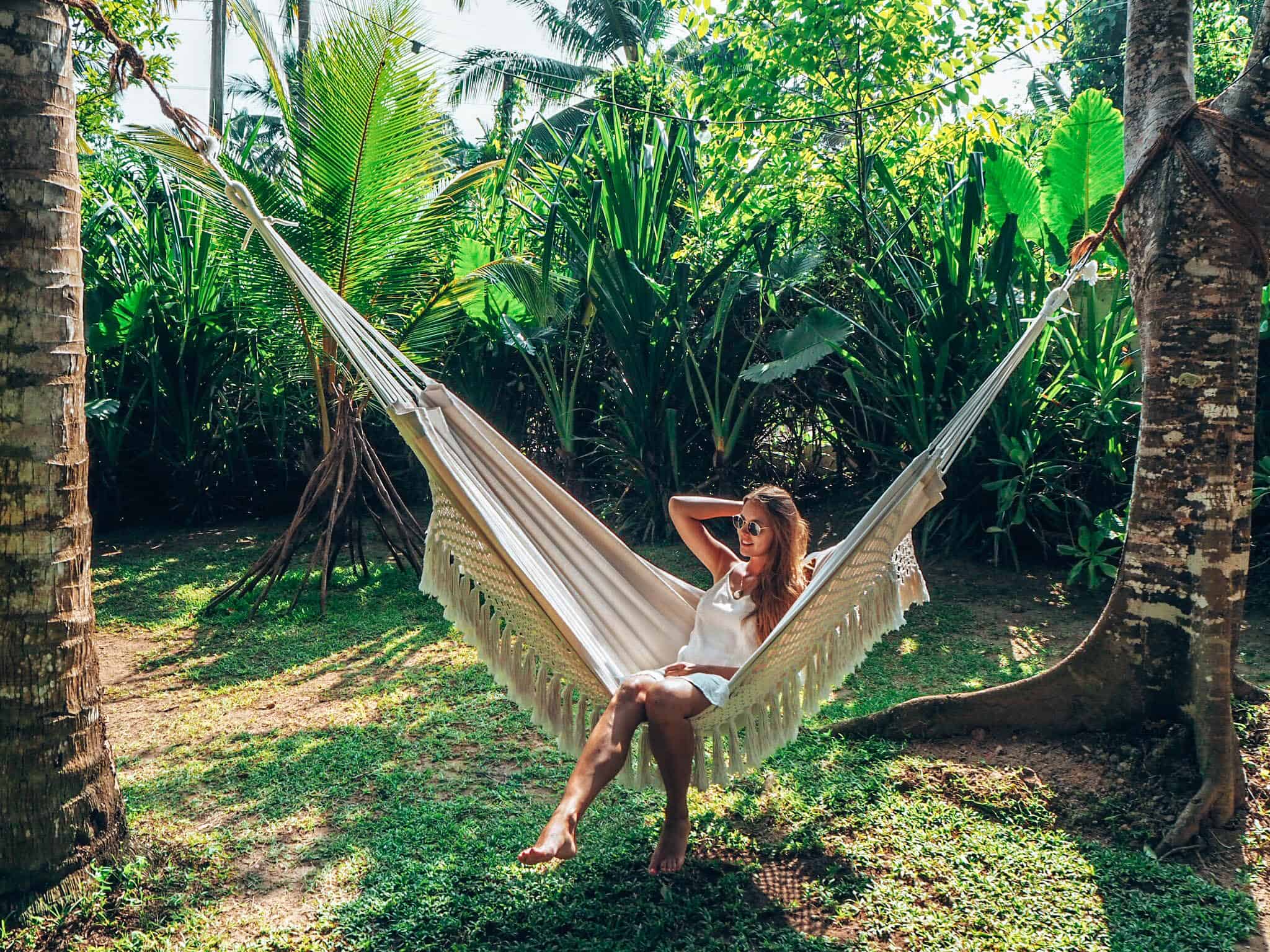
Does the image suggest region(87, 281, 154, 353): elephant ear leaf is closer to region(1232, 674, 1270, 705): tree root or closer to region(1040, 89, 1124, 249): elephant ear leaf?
region(1040, 89, 1124, 249): elephant ear leaf

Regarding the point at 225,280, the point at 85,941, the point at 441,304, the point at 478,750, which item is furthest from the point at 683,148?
the point at 85,941

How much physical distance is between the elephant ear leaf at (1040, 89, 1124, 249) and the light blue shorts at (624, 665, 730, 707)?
288 cm

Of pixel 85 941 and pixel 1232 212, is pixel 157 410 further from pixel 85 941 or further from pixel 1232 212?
pixel 1232 212

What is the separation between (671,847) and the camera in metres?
1.84

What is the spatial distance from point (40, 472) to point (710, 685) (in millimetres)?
1288

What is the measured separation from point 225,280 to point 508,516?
3844mm

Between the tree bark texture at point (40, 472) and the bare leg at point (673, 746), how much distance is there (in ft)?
3.49

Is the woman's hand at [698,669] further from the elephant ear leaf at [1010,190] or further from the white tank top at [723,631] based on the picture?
the elephant ear leaf at [1010,190]

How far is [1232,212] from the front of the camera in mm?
2029

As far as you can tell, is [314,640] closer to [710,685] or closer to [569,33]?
[710,685]

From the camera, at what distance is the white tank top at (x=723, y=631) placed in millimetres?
2064

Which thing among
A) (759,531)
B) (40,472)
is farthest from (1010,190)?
(40,472)

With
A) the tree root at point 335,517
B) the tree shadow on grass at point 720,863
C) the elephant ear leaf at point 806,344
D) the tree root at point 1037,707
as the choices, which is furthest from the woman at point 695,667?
the tree root at point 335,517

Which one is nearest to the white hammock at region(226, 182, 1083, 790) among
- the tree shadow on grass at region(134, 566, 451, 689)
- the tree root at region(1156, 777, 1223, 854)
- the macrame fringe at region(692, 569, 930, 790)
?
the macrame fringe at region(692, 569, 930, 790)
